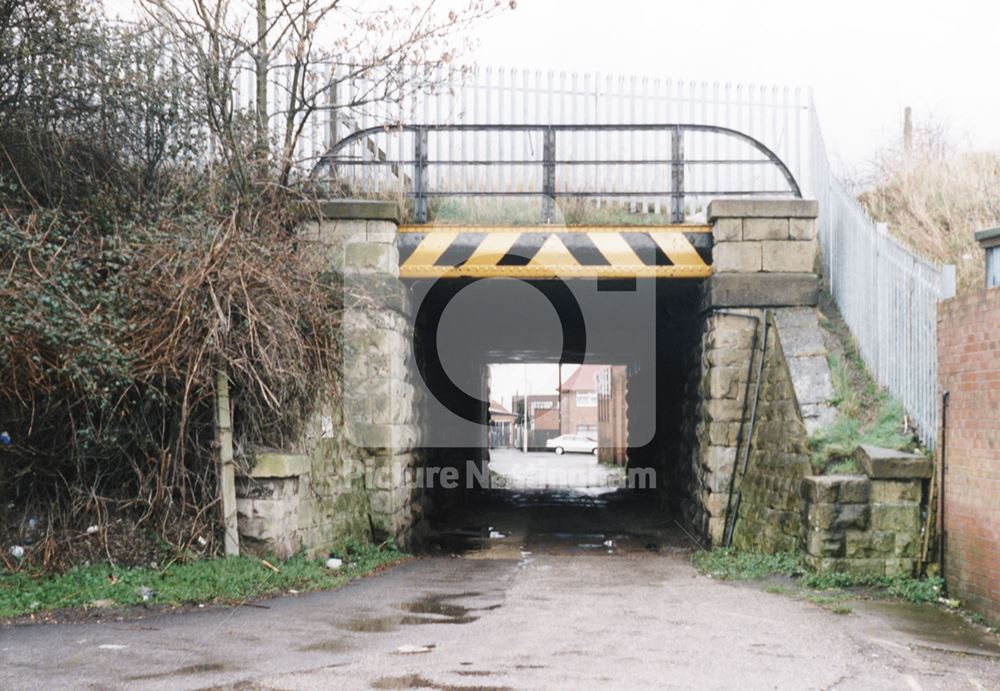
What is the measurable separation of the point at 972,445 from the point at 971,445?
2 cm

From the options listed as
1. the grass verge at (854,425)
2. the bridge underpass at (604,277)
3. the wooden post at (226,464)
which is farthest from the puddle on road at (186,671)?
the grass verge at (854,425)

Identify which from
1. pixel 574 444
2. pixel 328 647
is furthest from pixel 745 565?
pixel 574 444

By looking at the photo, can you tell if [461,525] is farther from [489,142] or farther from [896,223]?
[896,223]

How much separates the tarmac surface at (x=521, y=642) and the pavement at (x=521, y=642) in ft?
0.06

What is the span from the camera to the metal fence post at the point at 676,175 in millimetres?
12328

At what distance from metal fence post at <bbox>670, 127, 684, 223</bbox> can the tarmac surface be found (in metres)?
4.52

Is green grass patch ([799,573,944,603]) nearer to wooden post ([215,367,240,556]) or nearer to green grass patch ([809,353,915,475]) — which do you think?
green grass patch ([809,353,915,475])

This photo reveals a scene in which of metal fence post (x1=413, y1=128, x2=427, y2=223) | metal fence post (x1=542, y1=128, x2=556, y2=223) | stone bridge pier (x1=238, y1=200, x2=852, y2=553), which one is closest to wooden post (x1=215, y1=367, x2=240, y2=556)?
stone bridge pier (x1=238, y1=200, x2=852, y2=553)

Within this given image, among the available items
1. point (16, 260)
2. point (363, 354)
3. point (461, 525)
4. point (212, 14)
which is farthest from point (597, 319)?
point (16, 260)

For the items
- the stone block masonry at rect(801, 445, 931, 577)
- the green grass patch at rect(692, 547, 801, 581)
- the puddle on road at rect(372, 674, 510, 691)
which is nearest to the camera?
the puddle on road at rect(372, 674, 510, 691)

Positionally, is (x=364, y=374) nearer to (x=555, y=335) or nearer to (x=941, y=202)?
(x=941, y=202)

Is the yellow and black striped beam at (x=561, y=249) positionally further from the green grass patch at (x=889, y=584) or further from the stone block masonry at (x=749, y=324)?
the green grass patch at (x=889, y=584)

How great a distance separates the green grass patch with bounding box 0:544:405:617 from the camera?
26.1 feet

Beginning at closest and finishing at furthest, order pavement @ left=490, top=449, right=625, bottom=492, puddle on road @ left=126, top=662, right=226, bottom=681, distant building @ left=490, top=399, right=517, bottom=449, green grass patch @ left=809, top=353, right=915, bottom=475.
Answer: puddle on road @ left=126, top=662, right=226, bottom=681, green grass patch @ left=809, top=353, right=915, bottom=475, pavement @ left=490, top=449, right=625, bottom=492, distant building @ left=490, top=399, right=517, bottom=449
